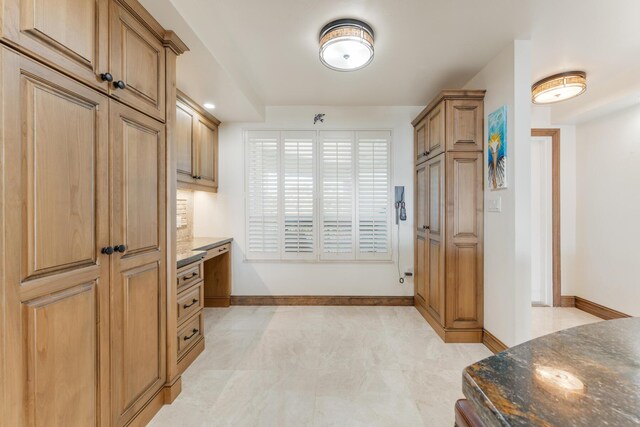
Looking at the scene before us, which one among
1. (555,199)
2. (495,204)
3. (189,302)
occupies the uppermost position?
(555,199)

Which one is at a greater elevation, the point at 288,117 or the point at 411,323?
the point at 288,117

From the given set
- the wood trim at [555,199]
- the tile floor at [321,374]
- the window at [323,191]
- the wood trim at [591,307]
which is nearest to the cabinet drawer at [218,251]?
the window at [323,191]

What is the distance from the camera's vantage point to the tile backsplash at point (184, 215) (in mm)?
3375

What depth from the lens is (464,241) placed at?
2727 mm

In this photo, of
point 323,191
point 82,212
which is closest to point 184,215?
point 323,191

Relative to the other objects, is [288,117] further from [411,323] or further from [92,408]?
[92,408]

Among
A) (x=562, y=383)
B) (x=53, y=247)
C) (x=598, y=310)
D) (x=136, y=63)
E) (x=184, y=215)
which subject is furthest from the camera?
(x=184, y=215)

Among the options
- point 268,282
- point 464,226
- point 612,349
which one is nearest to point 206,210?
point 268,282

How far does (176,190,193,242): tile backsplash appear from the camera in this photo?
11.1 ft

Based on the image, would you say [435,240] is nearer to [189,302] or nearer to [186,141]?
[189,302]

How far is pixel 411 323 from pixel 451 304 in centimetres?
61

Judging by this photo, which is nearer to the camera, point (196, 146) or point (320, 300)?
point (196, 146)

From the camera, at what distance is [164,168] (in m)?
1.83

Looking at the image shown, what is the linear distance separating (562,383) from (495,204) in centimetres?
220
